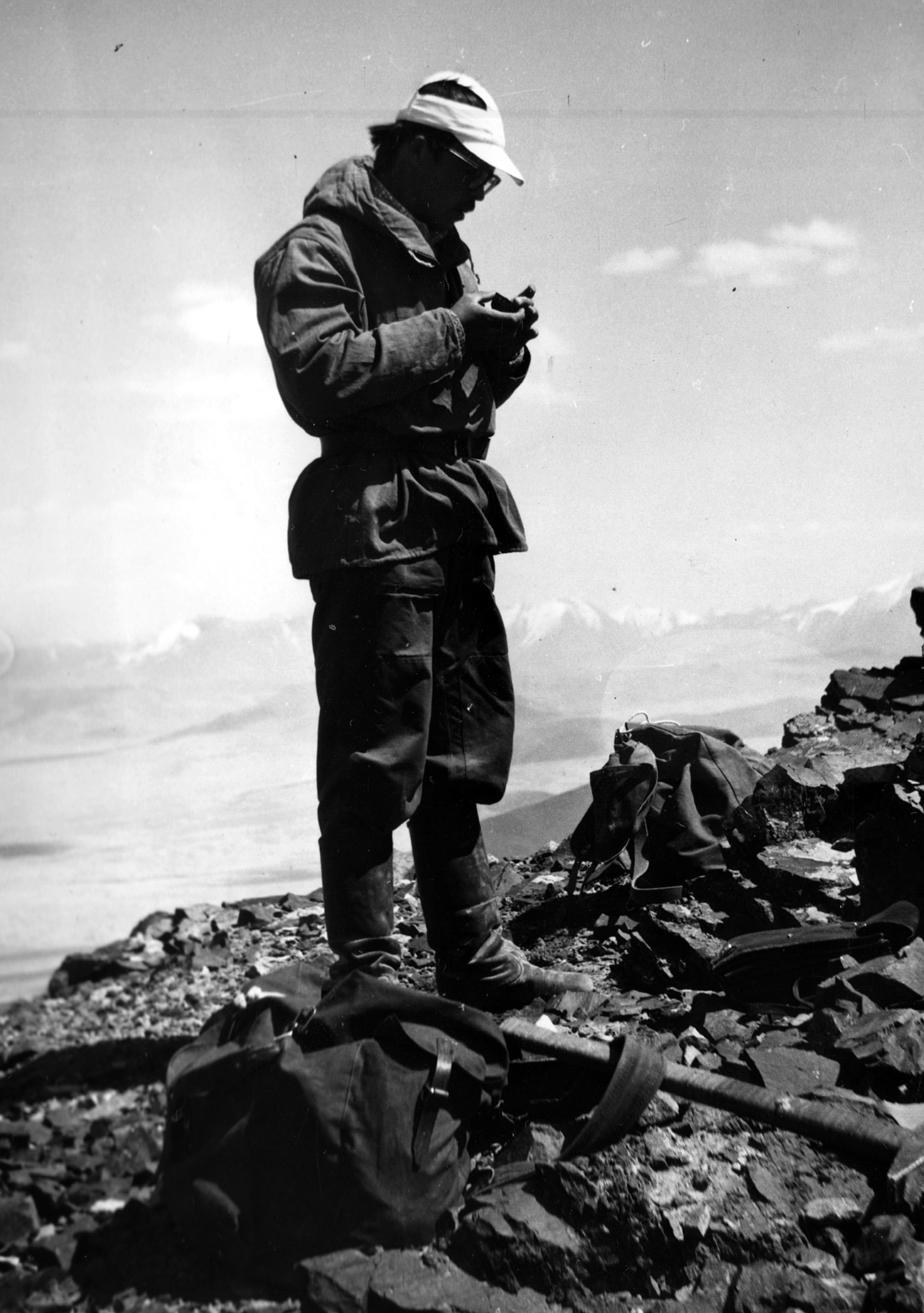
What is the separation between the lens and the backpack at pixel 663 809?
9.41ft

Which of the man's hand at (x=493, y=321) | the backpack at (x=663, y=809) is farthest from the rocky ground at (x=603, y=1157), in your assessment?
the man's hand at (x=493, y=321)

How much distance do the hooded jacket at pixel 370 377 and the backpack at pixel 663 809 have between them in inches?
48.0

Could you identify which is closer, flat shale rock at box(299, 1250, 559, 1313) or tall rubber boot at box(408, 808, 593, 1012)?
flat shale rock at box(299, 1250, 559, 1313)

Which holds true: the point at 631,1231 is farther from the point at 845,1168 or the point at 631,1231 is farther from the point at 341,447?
the point at 341,447

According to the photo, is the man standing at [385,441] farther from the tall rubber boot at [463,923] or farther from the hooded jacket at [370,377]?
the tall rubber boot at [463,923]

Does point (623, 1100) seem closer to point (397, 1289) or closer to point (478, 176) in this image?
point (397, 1289)

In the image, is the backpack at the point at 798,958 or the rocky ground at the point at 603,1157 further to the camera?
the backpack at the point at 798,958

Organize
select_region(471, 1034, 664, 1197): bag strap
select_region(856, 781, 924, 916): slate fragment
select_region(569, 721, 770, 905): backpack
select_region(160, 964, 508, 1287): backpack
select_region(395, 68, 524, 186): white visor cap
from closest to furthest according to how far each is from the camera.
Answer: select_region(160, 964, 508, 1287): backpack → select_region(471, 1034, 664, 1197): bag strap → select_region(395, 68, 524, 186): white visor cap → select_region(856, 781, 924, 916): slate fragment → select_region(569, 721, 770, 905): backpack

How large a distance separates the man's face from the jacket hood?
6 centimetres

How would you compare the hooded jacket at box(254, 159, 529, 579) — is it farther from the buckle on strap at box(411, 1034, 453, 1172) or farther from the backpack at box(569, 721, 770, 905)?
the backpack at box(569, 721, 770, 905)

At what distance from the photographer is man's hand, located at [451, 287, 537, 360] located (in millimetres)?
1958

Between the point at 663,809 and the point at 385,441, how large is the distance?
1.56m

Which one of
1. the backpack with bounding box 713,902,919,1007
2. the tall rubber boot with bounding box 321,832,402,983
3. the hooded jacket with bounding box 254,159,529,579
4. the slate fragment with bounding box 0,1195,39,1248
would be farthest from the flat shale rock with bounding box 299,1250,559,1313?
the hooded jacket with bounding box 254,159,529,579

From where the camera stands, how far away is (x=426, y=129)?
6.22 feet
